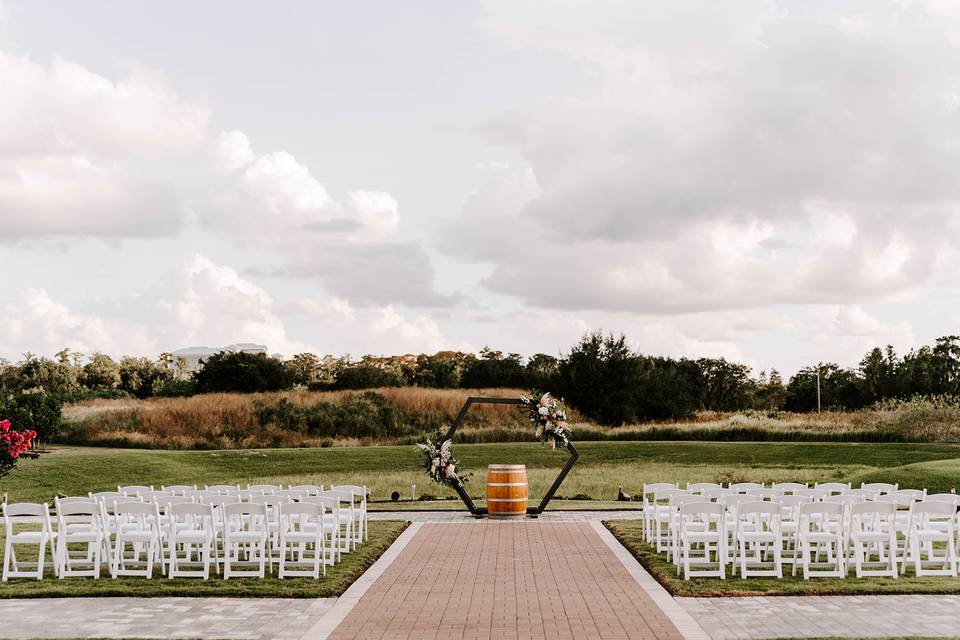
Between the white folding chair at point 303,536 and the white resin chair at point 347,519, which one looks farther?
the white resin chair at point 347,519

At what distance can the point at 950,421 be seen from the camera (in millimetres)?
44438

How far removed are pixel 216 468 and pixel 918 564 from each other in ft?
94.7

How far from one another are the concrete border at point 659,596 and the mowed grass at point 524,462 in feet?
32.7

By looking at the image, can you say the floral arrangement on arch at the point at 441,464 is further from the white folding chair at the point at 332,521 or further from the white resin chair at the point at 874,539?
the white resin chair at the point at 874,539

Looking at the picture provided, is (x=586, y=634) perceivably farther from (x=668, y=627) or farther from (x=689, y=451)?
(x=689, y=451)

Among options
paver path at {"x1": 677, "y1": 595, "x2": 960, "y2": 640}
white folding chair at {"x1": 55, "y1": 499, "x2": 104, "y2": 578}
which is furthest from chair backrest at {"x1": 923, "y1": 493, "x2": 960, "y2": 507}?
white folding chair at {"x1": 55, "y1": 499, "x2": 104, "y2": 578}

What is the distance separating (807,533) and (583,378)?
42972 mm

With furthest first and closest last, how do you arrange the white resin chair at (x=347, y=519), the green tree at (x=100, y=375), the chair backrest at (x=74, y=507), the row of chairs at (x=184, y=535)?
the green tree at (x=100, y=375)
the white resin chair at (x=347, y=519)
the chair backrest at (x=74, y=507)
the row of chairs at (x=184, y=535)

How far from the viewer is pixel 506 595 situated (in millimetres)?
11828

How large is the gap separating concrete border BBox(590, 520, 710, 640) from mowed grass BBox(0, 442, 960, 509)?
9968 millimetres

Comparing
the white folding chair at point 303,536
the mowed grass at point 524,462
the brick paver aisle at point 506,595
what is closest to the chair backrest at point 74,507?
the white folding chair at point 303,536

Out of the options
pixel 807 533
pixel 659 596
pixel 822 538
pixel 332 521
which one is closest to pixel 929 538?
pixel 822 538

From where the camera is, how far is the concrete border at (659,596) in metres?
9.73

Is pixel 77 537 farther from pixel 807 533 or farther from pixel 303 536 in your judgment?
pixel 807 533
